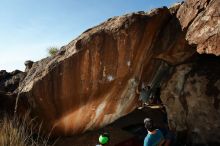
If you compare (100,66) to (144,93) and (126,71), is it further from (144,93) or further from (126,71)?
(144,93)

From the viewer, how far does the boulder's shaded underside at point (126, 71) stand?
26.0 feet

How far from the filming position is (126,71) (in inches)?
326

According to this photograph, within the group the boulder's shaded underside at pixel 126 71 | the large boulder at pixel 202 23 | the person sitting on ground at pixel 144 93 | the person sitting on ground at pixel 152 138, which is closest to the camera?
the person sitting on ground at pixel 152 138

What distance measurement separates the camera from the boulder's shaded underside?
791cm

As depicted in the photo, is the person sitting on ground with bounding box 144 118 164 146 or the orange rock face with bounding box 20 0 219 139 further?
the orange rock face with bounding box 20 0 219 139

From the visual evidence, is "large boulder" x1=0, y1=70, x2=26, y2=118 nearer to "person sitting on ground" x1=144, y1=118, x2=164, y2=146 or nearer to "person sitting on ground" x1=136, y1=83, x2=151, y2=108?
"person sitting on ground" x1=136, y1=83, x2=151, y2=108

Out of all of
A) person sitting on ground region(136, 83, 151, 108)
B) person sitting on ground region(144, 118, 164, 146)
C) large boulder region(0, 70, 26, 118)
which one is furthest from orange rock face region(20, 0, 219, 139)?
person sitting on ground region(144, 118, 164, 146)

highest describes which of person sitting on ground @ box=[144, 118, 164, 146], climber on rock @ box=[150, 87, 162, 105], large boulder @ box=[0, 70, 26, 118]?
large boulder @ box=[0, 70, 26, 118]

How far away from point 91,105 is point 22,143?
120 inches

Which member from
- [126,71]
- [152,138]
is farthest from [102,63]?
[152,138]

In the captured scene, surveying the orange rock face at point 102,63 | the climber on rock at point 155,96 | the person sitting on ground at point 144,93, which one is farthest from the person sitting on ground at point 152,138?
the climber on rock at point 155,96

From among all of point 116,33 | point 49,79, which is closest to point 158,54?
point 116,33

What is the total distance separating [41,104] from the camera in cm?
822

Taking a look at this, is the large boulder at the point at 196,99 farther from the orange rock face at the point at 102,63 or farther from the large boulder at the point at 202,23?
the large boulder at the point at 202,23
